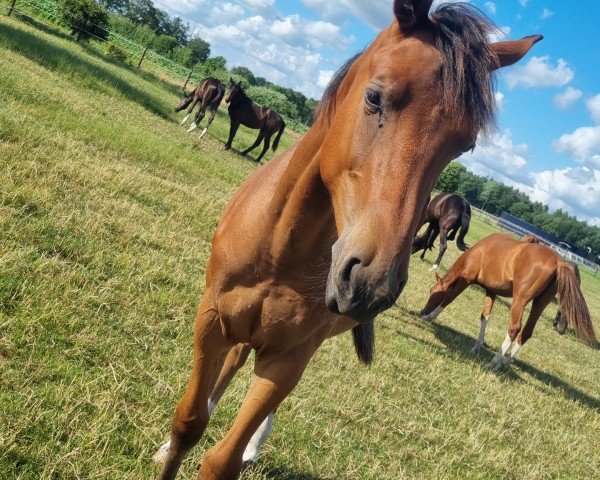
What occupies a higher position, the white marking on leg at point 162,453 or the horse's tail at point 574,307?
the horse's tail at point 574,307

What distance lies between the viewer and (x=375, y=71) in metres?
1.84

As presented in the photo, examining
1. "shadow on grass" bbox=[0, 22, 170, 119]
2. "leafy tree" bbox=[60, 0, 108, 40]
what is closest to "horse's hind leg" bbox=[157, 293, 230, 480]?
"shadow on grass" bbox=[0, 22, 170, 119]

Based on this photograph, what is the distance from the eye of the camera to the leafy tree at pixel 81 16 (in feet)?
94.6

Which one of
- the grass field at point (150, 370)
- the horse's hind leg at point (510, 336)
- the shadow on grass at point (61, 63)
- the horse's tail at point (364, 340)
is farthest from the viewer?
the shadow on grass at point (61, 63)

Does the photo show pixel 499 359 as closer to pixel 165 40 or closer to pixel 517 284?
Result: pixel 517 284

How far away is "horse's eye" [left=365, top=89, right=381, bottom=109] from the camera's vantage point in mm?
1751

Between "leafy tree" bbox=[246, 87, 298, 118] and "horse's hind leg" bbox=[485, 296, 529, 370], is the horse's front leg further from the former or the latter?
"leafy tree" bbox=[246, 87, 298, 118]

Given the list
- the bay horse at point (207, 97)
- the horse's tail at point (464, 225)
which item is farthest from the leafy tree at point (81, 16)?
the horse's tail at point (464, 225)

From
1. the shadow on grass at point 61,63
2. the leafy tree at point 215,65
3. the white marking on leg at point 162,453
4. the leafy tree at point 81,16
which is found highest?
the leafy tree at point 215,65

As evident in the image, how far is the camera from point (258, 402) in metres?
2.34

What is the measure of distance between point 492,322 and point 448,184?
4348 centimetres

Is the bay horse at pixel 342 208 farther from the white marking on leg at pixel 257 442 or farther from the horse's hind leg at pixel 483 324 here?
the horse's hind leg at pixel 483 324

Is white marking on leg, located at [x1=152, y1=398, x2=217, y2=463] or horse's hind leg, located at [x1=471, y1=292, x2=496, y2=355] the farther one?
horse's hind leg, located at [x1=471, y1=292, x2=496, y2=355]

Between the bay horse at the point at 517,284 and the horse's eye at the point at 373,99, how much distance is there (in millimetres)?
6858
